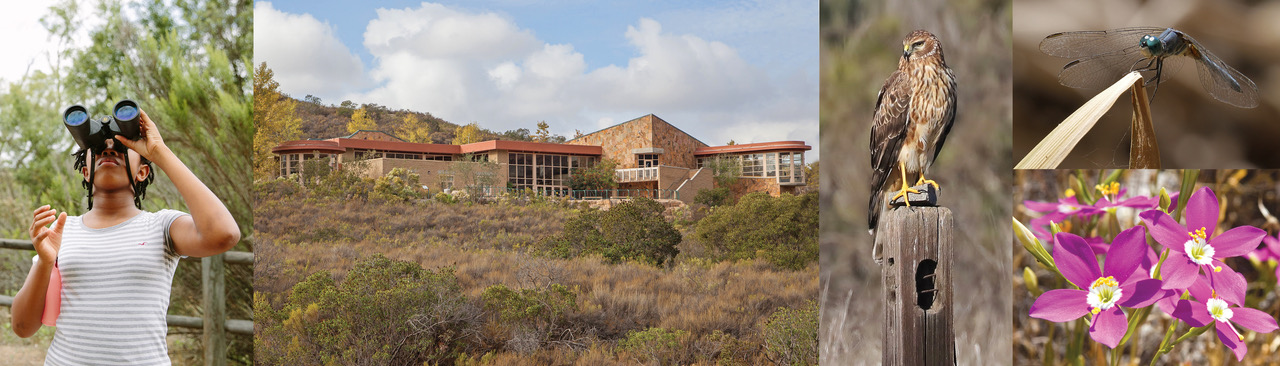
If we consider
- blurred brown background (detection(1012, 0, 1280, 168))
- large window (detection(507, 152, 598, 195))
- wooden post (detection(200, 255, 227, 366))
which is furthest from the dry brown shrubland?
blurred brown background (detection(1012, 0, 1280, 168))

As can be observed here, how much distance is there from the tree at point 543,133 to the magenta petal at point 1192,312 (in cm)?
296

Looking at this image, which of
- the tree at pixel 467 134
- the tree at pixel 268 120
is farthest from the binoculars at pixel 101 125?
the tree at pixel 467 134

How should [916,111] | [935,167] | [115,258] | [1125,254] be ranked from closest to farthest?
1. [115,258]
2. [1125,254]
3. [916,111]
4. [935,167]

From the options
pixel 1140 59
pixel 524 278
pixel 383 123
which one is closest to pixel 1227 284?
pixel 1140 59

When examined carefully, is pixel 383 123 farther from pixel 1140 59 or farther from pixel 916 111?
pixel 1140 59

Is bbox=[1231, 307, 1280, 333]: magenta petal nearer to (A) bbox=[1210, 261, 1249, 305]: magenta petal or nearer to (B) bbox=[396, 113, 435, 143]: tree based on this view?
(A) bbox=[1210, 261, 1249, 305]: magenta petal

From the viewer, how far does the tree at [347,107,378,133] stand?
392 centimetres

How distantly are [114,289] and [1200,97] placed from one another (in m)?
3.95

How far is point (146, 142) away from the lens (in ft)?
7.85

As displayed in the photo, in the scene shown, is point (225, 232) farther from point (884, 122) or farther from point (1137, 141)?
point (1137, 141)

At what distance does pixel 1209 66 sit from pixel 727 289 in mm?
2293

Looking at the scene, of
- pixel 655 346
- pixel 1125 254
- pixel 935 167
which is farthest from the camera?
pixel 655 346

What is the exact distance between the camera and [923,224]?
2375 mm

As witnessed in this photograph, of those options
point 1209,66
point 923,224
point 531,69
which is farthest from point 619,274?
point 1209,66
